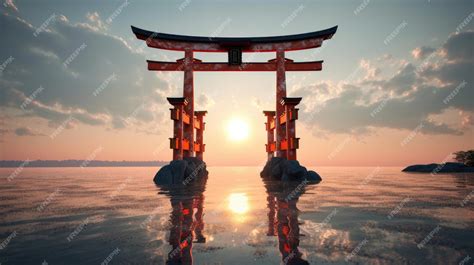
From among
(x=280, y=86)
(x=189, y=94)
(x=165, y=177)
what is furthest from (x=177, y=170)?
(x=280, y=86)

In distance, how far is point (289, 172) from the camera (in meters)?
11.5

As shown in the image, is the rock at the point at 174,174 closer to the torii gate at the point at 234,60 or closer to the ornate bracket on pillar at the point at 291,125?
the torii gate at the point at 234,60

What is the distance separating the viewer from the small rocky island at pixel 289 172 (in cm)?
1147

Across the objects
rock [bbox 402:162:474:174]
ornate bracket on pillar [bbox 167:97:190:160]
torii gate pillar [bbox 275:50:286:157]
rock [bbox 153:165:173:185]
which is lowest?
rock [bbox 402:162:474:174]

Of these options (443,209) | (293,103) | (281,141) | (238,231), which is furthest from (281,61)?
(238,231)

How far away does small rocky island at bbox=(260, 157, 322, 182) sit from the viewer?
Result: 1147cm

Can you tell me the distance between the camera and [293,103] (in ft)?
38.5

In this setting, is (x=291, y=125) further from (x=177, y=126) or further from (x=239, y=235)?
(x=239, y=235)

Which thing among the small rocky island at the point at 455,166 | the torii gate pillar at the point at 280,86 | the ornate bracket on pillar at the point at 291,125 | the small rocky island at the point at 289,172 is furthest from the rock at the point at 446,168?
the ornate bracket on pillar at the point at 291,125

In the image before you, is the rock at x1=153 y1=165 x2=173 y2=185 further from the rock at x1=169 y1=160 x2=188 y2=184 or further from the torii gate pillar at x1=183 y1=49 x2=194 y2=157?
the torii gate pillar at x1=183 y1=49 x2=194 y2=157

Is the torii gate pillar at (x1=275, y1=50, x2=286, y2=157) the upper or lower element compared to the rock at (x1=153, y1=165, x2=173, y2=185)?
upper

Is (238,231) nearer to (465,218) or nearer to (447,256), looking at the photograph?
(447,256)

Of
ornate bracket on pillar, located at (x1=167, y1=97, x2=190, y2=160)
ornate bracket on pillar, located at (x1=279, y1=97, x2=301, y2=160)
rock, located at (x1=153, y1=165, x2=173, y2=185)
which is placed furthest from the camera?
ornate bracket on pillar, located at (x1=279, y1=97, x2=301, y2=160)

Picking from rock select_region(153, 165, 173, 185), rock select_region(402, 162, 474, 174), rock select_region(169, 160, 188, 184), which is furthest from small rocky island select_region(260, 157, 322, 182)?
rock select_region(402, 162, 474, 174)
